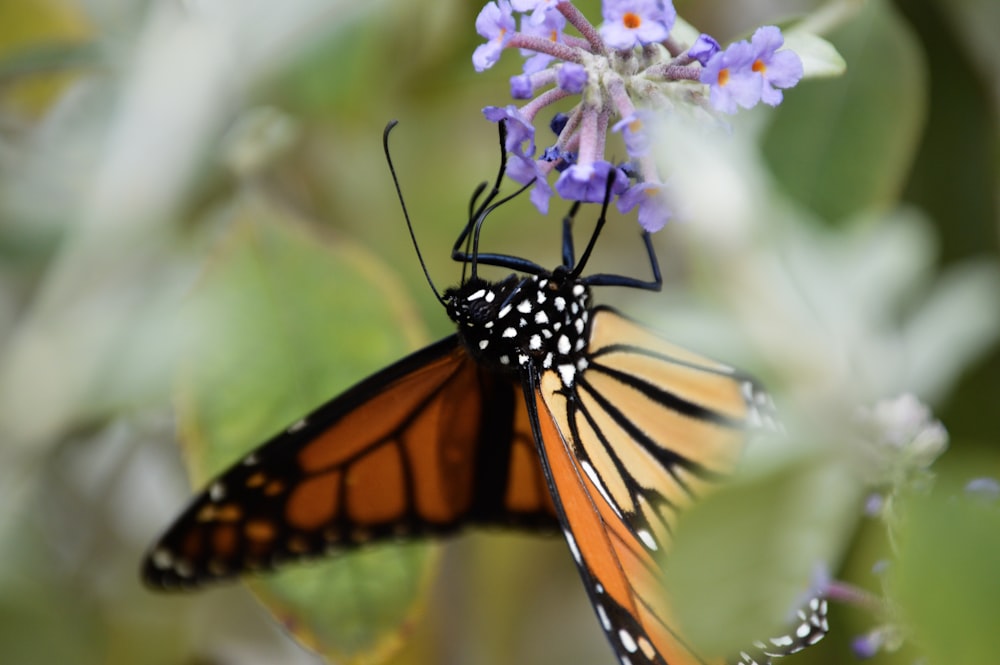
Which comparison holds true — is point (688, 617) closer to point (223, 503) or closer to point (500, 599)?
point (223, 503)

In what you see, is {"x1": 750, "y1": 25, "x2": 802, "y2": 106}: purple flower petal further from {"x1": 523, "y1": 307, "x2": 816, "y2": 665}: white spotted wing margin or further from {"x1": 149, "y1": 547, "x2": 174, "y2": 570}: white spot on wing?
{"x1": 149, "y1": 547, "x2": 174, "y2": 570}: white spot on wing

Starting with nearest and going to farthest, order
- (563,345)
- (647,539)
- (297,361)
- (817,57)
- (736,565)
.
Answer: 1. (736,565)
2. (817,57)
3. (647,539)
4. (563,345)
5. (297,361)

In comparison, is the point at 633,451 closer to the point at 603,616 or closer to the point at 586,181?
the point at 603,616

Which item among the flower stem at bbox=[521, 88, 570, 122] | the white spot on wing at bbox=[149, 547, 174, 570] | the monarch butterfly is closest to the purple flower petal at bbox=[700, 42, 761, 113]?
the flower stem at bbox=[521, 88, 570, 122]

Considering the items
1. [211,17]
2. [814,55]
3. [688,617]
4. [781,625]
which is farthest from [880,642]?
[211,17]

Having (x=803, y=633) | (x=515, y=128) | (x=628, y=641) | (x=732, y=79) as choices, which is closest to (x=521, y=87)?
(x=515, y=128)

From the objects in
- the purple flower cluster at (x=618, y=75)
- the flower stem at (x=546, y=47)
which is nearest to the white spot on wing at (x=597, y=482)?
the purple flower cluster at (x=618, y=75)
